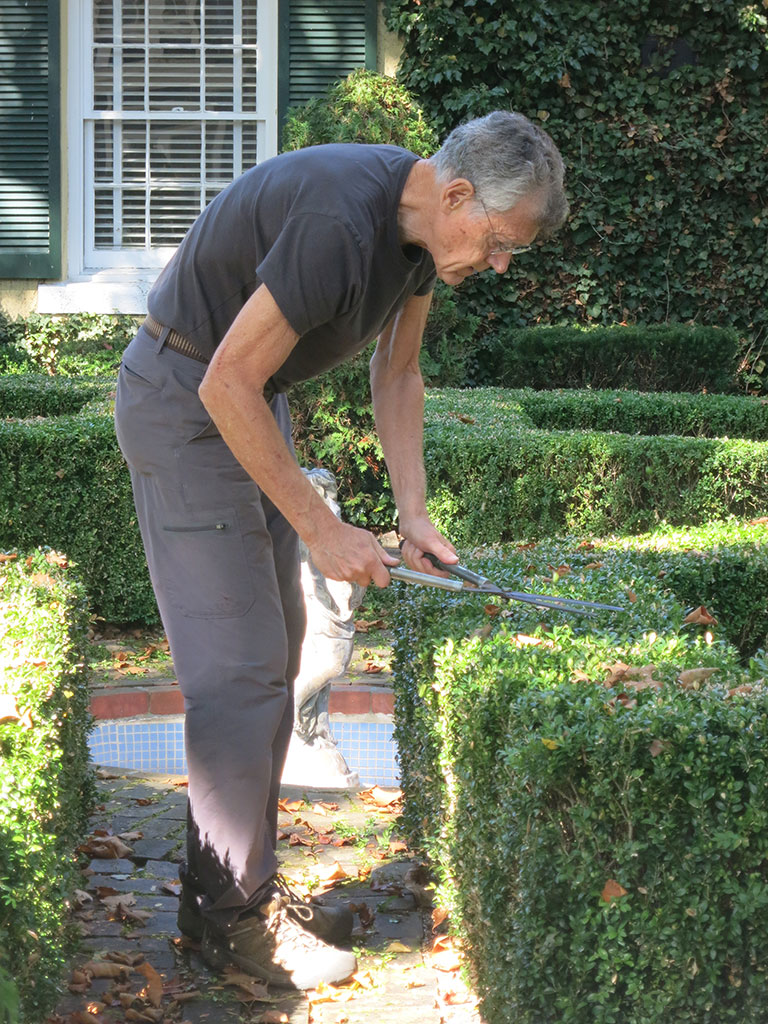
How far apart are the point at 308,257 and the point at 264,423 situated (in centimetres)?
34

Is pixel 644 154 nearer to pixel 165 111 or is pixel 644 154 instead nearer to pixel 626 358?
pixel 626 358

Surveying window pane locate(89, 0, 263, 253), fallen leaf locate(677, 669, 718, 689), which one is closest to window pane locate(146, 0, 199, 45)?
window pane locate(89, 0, 263, 253)

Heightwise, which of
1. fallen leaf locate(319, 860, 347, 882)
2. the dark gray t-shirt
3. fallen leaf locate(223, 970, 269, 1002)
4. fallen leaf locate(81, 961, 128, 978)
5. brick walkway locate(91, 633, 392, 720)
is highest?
the dark gray t-shirt

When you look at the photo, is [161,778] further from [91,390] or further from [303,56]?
[303,56]

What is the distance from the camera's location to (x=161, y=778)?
4.47m

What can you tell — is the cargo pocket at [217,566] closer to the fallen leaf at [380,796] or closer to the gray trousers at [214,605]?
the gray trousers at [214,605]

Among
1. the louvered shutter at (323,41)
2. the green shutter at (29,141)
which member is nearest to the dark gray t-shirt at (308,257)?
the louvered shutter at (323,41)

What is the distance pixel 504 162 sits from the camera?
2.41m

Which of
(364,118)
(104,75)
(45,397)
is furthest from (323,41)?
(45,397)

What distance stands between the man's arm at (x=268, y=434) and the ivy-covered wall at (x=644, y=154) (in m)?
9.24

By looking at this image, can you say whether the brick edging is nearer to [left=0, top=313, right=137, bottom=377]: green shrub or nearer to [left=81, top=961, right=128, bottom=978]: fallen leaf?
[left=81, top=961, right=128, bottom=978]: fallen leaf

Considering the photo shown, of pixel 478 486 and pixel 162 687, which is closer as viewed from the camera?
pixel 162 687

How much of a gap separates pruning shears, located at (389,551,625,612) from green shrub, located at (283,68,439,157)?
6.11m

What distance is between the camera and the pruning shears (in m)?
2.71
